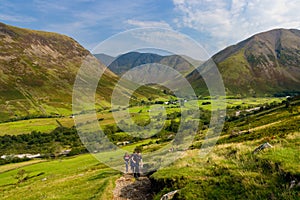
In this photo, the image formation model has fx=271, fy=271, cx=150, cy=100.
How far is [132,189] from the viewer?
2652 centimetres

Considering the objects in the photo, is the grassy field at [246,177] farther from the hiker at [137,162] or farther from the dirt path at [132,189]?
the hiker at [137,162]

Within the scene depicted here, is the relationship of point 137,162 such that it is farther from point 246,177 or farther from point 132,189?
point 246,177

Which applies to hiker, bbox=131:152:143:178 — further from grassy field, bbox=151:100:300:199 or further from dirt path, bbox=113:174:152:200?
grassy field, bbox=151:100:300:199

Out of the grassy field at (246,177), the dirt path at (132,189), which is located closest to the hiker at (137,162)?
the dirt path at (132,189)

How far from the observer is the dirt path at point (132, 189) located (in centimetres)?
2425

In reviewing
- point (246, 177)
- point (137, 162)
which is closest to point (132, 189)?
point (137, 162)

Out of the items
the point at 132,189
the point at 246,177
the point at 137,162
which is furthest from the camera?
the point at 137,162

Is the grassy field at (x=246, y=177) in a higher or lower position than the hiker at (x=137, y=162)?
higher

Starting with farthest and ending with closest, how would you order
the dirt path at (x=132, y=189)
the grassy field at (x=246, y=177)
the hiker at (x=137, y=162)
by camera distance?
the hiker at (x=137, y=162), the dirt path at (x=132, y=189), the grassy field at (x=246, y=177)

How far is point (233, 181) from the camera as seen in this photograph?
1611 centimetres

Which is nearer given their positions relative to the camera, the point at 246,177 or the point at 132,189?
the point at 246,177

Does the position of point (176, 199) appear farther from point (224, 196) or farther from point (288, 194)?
point (288, 194)

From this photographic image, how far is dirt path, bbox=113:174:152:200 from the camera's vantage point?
2425cm

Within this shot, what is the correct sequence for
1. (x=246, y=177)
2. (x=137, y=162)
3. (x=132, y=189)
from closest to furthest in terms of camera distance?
(x=246, y=177)
(x=132, y=189)
(x=137, y=162)
